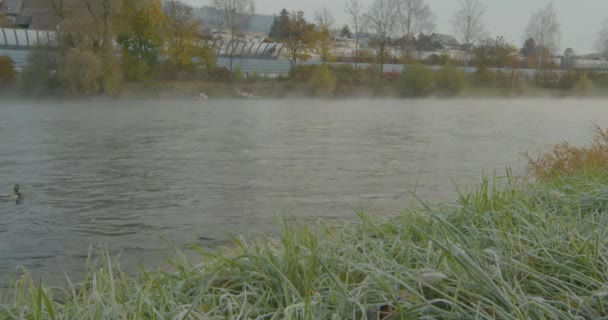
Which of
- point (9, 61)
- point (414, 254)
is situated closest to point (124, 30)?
point (9, 61)

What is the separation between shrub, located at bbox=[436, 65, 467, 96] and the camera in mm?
40406

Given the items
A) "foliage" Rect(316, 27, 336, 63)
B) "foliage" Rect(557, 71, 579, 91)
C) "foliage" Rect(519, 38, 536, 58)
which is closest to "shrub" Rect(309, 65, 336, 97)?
"foliage" Rect(316, 27, 336, 63)

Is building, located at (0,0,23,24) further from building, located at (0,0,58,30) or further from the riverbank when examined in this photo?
the riverbank

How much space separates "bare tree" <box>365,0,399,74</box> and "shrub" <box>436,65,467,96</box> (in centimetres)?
1205

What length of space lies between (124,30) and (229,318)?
37.0m

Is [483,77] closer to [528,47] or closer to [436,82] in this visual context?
[436,82]

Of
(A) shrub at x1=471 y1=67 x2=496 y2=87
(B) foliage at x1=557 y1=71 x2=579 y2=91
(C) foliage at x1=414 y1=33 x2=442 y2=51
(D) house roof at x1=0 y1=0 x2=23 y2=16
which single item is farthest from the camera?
(C) foliage at x1=414 y1=33 x2=442 y2=51

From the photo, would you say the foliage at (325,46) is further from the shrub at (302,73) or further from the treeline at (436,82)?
the shrub at (302,73)

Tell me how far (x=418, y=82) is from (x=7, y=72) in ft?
74.1

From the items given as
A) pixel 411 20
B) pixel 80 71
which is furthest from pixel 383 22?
pixel 80 71

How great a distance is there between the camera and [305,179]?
32.1 feet

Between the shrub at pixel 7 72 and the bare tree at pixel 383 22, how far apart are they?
28.1 metres

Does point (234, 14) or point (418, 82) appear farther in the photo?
point (234, 14)

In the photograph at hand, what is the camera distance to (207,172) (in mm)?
10539
